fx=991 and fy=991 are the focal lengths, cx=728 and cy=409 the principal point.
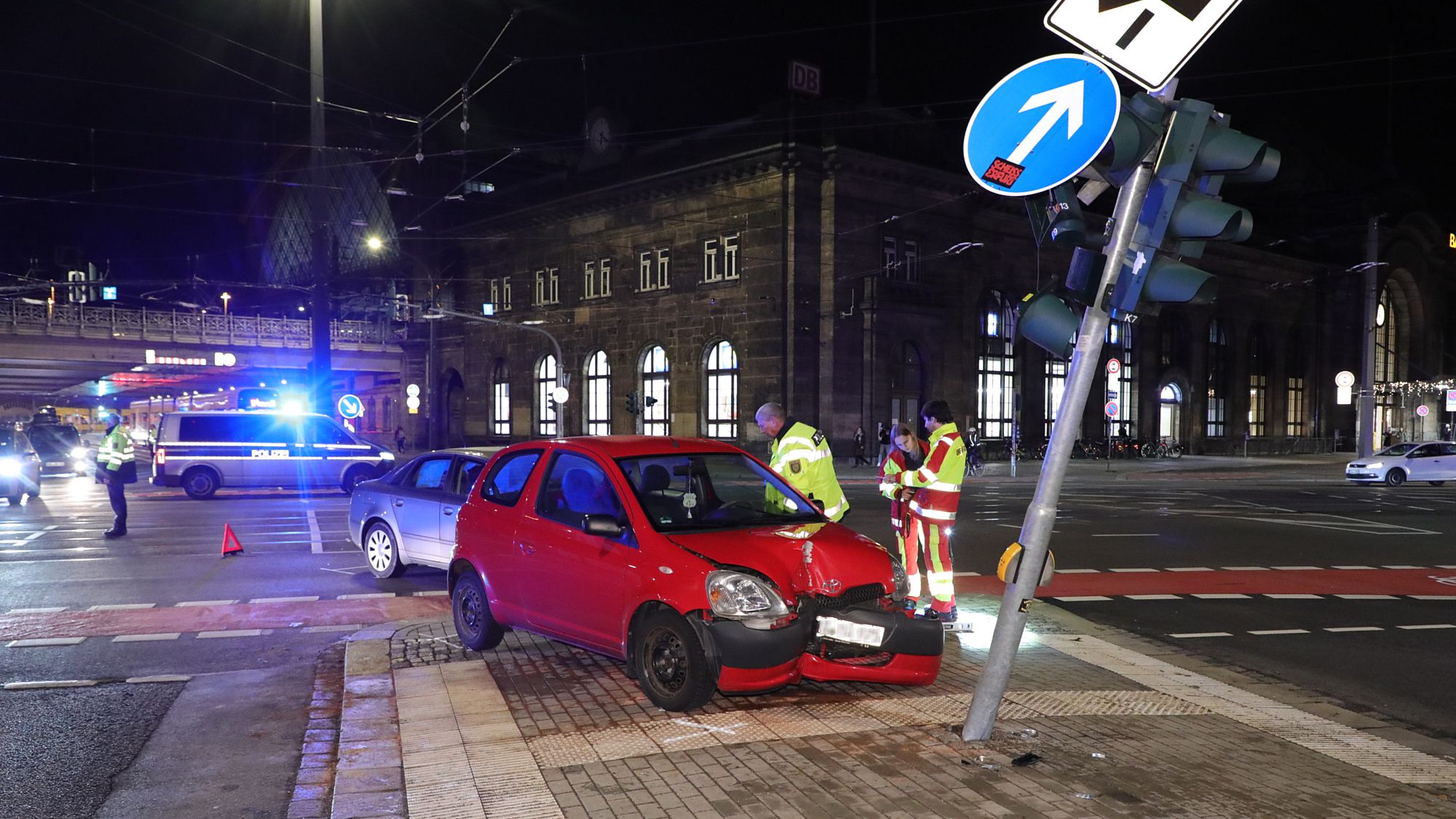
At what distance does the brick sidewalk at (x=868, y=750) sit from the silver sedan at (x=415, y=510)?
148 inches


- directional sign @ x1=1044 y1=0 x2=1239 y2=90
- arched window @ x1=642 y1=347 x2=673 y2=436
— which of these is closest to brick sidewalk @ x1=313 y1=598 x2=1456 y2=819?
directional sign @ x1=1044 y1=0 x2=1239 y2=90

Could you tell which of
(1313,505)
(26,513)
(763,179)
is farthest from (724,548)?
(763,179)

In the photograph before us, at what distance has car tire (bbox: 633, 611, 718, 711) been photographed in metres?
5.75

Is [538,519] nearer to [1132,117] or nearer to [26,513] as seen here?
[1132,117]

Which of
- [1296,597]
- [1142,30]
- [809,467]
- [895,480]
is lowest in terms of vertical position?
[1296,597]

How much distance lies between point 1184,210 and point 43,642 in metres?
9.01

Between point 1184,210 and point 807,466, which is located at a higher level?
point 1184,210

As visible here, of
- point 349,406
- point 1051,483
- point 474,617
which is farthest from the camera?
point 349,406

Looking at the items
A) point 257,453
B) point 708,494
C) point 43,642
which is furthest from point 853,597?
point 257,453

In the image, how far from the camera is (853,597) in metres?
6.11

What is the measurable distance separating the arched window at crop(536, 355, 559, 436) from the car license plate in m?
42.6

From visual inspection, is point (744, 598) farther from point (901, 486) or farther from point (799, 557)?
point (901, 486)

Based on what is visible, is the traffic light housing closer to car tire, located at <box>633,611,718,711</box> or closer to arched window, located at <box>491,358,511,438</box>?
car tire, located at <box>633,611,718,711</box>

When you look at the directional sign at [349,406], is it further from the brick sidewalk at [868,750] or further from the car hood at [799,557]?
the car hood at [799,557]
